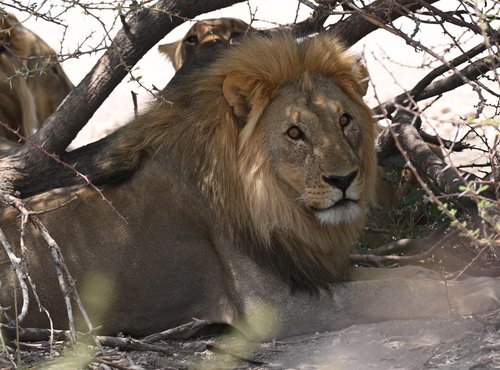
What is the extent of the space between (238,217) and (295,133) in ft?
1.50

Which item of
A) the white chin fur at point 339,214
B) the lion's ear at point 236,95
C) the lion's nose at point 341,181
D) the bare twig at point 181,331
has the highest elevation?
the lion's ear at point 236,95

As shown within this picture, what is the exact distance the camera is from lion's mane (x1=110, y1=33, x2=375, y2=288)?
4133 mm

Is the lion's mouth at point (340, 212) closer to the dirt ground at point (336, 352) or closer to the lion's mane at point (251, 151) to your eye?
the lion's mane at point (251, 151)

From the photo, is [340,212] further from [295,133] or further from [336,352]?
[336,352]

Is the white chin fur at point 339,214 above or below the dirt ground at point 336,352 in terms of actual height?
above

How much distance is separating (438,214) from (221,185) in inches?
62.3

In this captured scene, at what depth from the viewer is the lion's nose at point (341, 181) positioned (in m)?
3.88

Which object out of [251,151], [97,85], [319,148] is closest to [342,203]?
[319,148]

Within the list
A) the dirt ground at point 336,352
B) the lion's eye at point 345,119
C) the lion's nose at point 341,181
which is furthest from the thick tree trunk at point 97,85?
the lion's nose at point 341,181

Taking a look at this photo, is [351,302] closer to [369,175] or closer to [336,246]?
[336,246]

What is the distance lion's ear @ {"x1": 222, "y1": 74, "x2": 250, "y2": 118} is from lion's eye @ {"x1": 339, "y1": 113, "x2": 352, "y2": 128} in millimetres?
417

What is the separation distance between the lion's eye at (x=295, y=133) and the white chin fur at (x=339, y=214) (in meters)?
0.34

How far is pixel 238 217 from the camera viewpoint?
416 centimetres

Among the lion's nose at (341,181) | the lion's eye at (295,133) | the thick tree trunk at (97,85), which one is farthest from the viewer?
the thick tree trunk at (97,85)
